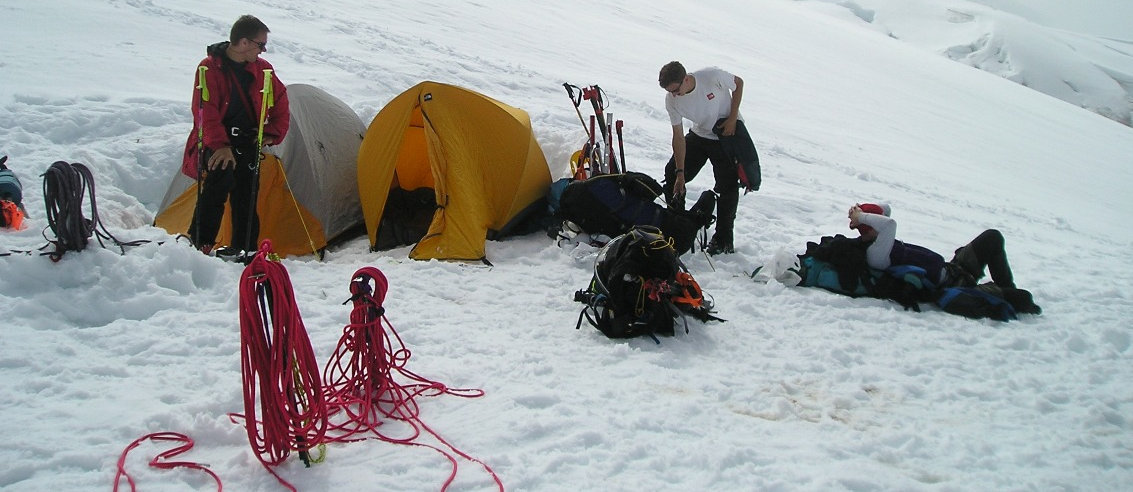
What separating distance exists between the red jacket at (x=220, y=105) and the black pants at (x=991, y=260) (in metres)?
5.53

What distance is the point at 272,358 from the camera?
2768 millimetres

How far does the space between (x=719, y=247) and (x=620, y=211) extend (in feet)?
3.22

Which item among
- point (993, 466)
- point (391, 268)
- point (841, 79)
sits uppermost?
point (841, 79)

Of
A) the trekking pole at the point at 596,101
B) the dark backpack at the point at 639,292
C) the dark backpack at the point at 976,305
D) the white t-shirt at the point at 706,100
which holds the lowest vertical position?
the dark backpack at the point at 639,292

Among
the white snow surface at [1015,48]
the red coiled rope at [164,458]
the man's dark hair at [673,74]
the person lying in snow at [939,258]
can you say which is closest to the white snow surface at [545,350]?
the red coiled rope at [164,458]

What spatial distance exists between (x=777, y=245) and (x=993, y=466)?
3.67 meters

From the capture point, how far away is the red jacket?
509 cm

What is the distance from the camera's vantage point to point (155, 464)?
107 inches

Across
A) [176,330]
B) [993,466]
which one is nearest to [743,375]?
[993,466]

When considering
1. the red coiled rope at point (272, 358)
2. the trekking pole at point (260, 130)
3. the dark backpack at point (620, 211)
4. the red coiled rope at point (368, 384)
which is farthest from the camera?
the dark backpack at point (620, 211)

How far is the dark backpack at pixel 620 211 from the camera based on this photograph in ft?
20.4

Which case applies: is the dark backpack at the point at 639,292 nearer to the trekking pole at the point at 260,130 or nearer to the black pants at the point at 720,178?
the black pants at the point at 720,178

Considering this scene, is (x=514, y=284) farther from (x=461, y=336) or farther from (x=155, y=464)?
(x=155, y=464)

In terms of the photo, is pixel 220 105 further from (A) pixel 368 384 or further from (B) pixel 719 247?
(B) pixel 719 247
